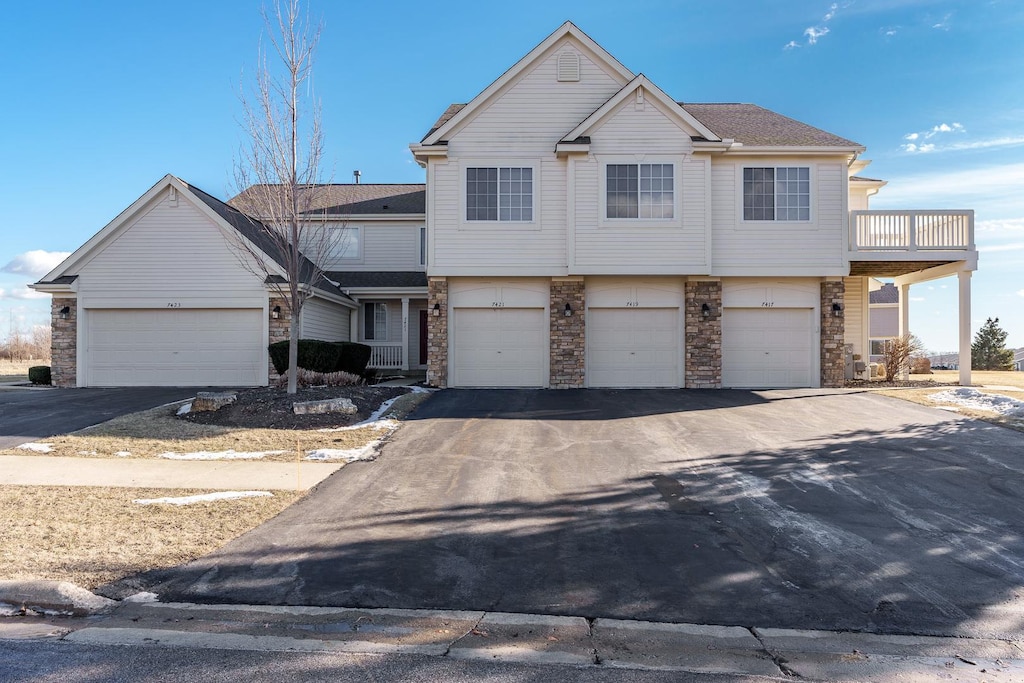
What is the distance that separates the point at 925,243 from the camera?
1906 cm

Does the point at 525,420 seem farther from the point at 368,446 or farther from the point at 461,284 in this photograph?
the point at 461,284

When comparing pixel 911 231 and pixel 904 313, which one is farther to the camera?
pixel 904 313

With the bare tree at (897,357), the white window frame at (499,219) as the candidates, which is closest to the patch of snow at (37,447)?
the white window frame at (499,219)

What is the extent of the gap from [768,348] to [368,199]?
53.2 feet

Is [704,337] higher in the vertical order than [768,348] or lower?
higher

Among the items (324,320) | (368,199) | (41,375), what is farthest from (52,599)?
(368,199)

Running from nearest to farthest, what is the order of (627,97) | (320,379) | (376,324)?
(320,379)
(627,97)
(376,324)

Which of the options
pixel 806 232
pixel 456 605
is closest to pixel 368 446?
pixel 456 605

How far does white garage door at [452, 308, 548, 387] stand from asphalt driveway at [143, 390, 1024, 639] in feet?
22.9

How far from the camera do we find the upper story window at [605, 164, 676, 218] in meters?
18.1

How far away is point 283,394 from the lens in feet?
48.5

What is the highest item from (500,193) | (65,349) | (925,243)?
(500,193)

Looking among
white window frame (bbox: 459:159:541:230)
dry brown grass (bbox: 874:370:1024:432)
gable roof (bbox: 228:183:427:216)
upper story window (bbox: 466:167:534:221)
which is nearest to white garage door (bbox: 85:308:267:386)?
gable roof (bbox: 228:183:427:216)

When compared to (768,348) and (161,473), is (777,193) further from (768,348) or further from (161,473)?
(161,473)
